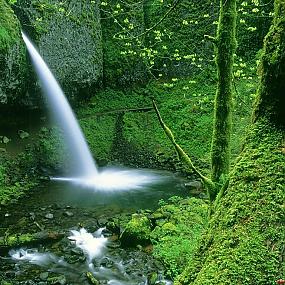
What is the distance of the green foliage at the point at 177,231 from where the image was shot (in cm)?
618

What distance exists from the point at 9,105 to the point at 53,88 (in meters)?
1.71

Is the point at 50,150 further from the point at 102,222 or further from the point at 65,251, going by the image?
the point at 65,251

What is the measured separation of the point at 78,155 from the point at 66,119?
121 centimetres

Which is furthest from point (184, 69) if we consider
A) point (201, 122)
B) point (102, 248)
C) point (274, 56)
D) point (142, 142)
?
point (274, 56)

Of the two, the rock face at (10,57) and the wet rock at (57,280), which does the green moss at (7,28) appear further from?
the wet rock at (57,280)

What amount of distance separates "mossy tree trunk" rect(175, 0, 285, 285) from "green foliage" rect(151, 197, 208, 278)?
12.8 ft

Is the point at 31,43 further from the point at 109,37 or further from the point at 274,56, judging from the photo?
the point at 274,56

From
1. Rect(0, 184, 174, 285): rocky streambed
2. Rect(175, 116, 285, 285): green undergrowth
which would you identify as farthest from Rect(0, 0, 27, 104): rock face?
Rect(175, 116, 285, 285): green undergrowth

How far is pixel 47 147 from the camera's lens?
11148 mm

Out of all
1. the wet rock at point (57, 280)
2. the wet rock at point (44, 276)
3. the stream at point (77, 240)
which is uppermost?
the stream at point (77, 240)

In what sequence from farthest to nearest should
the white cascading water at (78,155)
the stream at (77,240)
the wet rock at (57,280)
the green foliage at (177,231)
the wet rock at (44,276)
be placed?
1. the white cascading water at (78,155)
2. the green foliage at (177,231)
3. the stream at (77,240)
4. the wet rock at (44,276)
5. the wet rock at (57,280)

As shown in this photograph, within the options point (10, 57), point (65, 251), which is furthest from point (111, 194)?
point (10, 57)

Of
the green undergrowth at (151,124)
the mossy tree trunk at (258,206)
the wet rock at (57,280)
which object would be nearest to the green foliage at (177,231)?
the wet rock at (57,280)

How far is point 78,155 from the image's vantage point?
1167 centimetres
